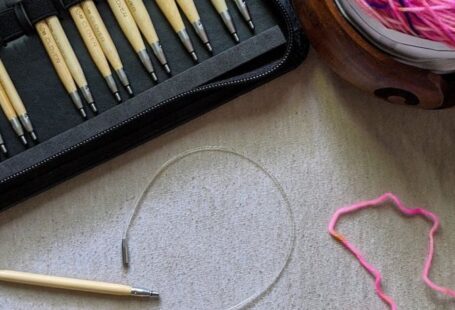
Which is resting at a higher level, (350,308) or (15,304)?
(15,304)

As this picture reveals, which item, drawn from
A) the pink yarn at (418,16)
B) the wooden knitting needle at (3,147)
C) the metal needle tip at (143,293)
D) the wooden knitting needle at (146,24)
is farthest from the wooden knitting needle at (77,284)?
the pink yarn at (418,16)

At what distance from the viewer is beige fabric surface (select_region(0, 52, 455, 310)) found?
72 centimetres

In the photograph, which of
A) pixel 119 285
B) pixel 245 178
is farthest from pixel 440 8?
pixel 119 285

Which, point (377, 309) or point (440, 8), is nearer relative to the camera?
A: point (440, 8)

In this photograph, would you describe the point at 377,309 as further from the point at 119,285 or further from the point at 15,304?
the point at 15,304

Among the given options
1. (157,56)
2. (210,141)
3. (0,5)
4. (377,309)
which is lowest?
(377,309)

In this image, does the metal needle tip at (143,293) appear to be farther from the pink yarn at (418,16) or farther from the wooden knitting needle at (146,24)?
the pink yarn at (418,16)

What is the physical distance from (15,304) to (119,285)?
0.11m

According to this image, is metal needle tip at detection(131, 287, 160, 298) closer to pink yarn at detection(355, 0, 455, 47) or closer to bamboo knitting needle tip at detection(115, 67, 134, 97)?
bamboo knitting needle tip at detection(115, 67, 134, 97)

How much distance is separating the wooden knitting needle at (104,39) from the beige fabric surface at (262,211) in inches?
3.1

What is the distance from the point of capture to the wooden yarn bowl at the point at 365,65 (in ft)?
2.03

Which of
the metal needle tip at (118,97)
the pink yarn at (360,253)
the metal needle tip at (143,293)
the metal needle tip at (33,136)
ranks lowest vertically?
the pink yarn at (360,253)

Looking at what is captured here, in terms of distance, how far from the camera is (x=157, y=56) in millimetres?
711

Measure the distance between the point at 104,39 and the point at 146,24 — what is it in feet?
0.15
